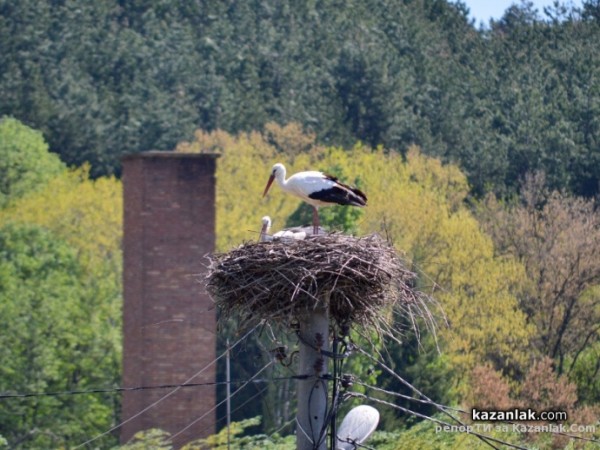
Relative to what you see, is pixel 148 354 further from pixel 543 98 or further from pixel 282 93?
pixel 282 93

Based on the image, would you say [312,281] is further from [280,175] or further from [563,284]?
[563,284]

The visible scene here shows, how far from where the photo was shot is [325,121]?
62812 mm

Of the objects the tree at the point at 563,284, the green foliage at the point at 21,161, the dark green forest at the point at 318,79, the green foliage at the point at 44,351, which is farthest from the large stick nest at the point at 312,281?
the green foliage at the point at 21,161

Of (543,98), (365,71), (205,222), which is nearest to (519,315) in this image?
(205,222)

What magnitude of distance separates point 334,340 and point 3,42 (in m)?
53.0

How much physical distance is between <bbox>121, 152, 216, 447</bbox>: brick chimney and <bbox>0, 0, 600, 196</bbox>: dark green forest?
26668 mm

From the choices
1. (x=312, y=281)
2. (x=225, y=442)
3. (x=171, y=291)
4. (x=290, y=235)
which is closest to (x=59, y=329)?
(x=171, y=291)

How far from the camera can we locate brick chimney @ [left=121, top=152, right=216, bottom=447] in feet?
84.7

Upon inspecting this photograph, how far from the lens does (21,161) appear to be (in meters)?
54.7

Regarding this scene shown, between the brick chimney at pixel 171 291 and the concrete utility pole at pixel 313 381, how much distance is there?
1374 cm

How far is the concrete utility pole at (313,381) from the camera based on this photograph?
11855mm

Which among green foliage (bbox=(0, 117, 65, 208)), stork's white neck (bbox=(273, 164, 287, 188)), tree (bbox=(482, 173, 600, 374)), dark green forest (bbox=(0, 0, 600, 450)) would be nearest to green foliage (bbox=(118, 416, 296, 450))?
dark green forest (bbox=(0, 0, 600, 450))

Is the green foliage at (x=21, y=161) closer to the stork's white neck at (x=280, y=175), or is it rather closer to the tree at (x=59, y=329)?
the tree at (x=59, y=329)

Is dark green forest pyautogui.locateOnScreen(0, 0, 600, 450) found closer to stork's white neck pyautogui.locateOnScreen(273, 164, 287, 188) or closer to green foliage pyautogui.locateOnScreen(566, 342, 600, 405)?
green foliage pyautogui.locateOnScreen(566, 342, 600, 405)
